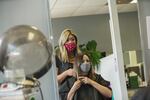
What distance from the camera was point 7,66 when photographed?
1396 mm

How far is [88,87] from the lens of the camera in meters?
2.18

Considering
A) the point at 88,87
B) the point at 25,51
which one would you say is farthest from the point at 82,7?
the point at 25,51

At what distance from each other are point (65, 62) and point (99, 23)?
1.41ft

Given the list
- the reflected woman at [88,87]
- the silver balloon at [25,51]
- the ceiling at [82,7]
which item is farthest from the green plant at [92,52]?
the silver balloon at [25,51]

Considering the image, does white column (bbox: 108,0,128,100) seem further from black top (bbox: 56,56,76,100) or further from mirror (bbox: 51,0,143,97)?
black top (bbox: 56,56,76,100)

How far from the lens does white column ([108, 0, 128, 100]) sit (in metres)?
2.24

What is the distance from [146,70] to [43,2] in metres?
0.97

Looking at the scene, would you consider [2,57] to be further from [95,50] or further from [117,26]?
[117,26]

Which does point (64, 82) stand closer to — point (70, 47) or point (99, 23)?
point (70, 47)

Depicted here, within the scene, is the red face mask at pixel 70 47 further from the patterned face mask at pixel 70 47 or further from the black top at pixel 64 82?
the black top at pixel 64 82

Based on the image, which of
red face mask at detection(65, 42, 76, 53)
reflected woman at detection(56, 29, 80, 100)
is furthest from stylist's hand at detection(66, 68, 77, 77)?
red face mask at detection(65, 42, 76, 53)

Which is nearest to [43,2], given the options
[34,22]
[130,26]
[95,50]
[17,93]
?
[34,22]

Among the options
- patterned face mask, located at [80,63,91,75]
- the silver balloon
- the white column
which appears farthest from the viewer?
the white column

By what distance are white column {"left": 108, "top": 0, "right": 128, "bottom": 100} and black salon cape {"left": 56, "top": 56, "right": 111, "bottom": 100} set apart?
0.33ft
